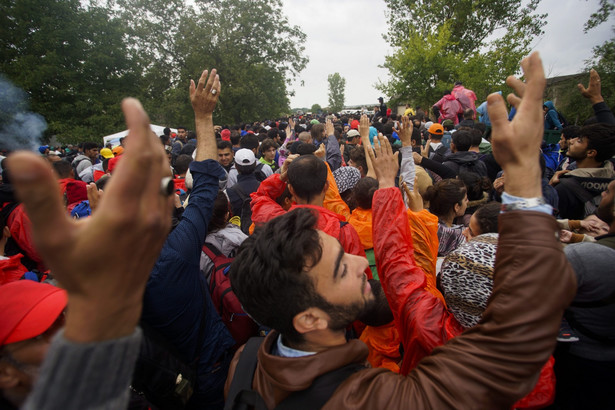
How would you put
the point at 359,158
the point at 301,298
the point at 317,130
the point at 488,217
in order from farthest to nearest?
1. the point at 317,130
2. the point at 359,158
3. the point at 488,217
4. the point at 301,298

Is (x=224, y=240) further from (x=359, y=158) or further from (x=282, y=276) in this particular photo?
(x=359, y=158)

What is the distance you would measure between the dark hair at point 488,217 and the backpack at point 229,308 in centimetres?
194

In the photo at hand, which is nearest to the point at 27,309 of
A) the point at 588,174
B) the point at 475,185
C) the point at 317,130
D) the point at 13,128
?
the point at 475,185

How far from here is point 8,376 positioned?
3.65 ft

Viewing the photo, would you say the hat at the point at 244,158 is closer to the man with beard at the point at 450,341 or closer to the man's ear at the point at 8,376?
the man with beard at the point at 450,341

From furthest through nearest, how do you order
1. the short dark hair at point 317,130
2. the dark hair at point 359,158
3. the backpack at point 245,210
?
the short dark hair at point 317,130 < the dark hair at point 359,158 < the backpack at point 245,210

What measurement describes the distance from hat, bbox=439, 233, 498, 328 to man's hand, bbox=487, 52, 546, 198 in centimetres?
64

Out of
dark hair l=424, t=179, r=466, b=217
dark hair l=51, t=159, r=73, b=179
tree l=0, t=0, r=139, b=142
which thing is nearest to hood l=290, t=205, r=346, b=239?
dark hair l=424, t=179, r=466, b=217

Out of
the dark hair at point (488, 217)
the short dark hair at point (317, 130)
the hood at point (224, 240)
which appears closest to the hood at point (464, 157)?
the dark hair at point (488, 217)

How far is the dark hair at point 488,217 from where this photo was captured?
6.79ft

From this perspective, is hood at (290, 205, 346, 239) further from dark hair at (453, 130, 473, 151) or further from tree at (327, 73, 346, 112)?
tree at (327, 73, 346, 112)

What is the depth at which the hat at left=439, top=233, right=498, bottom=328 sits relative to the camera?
142 centimetres

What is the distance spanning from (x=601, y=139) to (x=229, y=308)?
434cm

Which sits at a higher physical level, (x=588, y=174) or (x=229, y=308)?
(x=588, y=174)
